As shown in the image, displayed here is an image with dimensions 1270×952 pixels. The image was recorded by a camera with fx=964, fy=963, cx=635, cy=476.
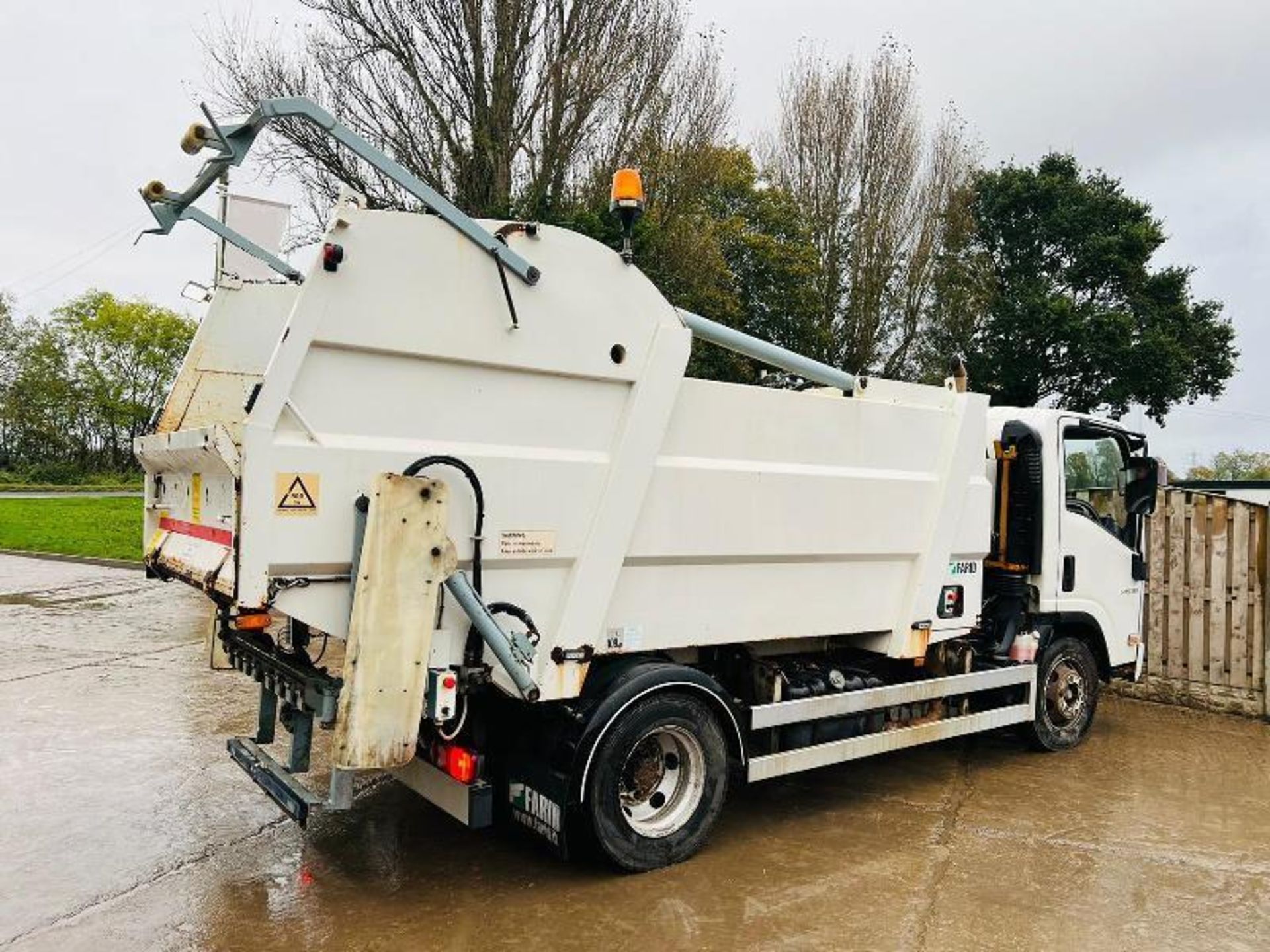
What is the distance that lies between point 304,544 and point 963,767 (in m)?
4.58

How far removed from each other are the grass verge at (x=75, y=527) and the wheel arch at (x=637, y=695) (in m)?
14.6

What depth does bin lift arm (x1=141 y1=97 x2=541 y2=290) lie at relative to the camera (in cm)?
354

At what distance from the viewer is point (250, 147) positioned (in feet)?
12.2

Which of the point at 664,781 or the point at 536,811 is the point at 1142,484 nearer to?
the point at 664,781

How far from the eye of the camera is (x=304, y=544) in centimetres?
358

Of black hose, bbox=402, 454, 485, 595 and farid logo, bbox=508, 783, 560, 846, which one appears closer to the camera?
black hose, bbox=402, 454, 485, 595

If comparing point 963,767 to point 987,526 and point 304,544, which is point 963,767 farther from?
point 304,544

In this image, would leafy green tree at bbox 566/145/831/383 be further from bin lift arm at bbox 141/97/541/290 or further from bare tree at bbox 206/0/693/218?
bin lift arm at bbox 141/97/541/290

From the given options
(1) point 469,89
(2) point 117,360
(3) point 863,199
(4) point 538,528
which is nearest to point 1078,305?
(3) point 863,199

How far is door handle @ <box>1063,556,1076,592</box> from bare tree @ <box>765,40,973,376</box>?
17059mm

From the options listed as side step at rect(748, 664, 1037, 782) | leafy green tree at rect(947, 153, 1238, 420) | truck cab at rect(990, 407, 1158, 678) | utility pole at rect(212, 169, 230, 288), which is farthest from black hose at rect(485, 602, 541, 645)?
leafy green tree at rect(947, 153, 1238, 420)

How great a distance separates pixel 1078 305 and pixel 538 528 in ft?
79.4

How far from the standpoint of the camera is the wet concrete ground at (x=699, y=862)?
380 centimetres

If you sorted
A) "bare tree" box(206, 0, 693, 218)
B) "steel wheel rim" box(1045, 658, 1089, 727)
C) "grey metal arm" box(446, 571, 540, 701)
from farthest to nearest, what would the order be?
"bare tree" box(206, 0, 693, 218)
"steel wheel rim" box(1045, 658, 1089, 727)
"grey metal arm" box(446, 571, 540, 701)
